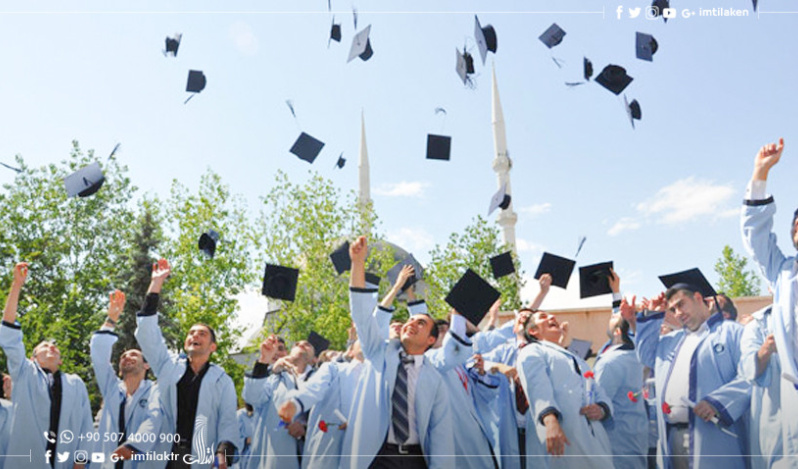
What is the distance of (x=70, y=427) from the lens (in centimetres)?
549

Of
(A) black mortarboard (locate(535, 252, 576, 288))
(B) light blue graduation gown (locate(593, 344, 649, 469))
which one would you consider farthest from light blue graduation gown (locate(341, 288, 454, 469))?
(A) black mortarboard (locate(535, 252, 576, 288))

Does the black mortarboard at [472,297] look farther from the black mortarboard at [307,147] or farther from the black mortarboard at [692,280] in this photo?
the black mortarboard at [307,147]

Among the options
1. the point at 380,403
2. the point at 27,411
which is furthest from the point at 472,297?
the point at 27,411

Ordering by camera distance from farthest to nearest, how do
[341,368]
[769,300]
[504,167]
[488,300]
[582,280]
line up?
[504,167], [769,300], [582,280], [488,300], [341,368]

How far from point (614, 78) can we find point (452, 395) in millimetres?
4757

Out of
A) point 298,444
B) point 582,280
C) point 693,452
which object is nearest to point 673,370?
point 693,452

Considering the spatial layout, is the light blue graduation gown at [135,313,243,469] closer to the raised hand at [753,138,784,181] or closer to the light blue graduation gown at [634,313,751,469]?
the light blue graduation gown at [634,313,751,469]

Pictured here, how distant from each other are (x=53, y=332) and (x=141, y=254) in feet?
30.2

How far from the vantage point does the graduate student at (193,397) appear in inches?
173

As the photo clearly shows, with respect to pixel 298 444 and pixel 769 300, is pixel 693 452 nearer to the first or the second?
pixel 298 444

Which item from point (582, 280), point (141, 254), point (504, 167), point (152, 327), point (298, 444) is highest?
point (504, 167)

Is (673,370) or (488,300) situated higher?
(488,300)

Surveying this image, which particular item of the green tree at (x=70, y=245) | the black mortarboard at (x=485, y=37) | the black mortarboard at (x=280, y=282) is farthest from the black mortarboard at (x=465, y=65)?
the green tree at (x=70, y=245)

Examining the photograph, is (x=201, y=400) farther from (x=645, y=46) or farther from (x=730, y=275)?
(x=730, y=275)
